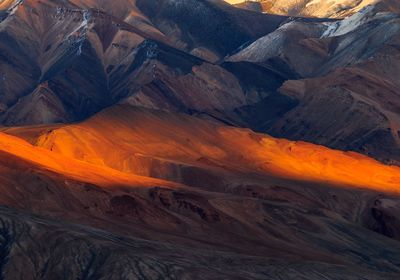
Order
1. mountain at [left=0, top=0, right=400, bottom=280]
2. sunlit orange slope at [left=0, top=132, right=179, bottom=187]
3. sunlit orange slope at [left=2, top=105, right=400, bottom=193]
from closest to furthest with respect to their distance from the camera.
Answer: mountain at [left=0, top=0, right=400, bottom=280]
sunlit orange slope at [left=0, top=132, right=179, bottom=187]
sunlit orange slope at [left=2, top=105, right=400, bottom=193]

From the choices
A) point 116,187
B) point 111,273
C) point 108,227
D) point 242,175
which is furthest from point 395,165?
point 111,273

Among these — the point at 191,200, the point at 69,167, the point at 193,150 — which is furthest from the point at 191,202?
the point at 193,150

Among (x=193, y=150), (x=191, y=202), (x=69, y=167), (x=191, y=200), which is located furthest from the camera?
(x=193, y=150)

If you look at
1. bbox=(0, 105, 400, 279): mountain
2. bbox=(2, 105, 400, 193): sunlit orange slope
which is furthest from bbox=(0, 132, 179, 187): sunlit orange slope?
bbox=(2, 105, 400, 193): sunlit orange slope

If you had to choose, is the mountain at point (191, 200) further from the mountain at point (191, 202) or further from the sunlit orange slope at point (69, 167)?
the sunlit orange slope at point (69, 167)

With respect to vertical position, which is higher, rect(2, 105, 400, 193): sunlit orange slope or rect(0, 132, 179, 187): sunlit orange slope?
rect(0, 132, 179, 187): sunlit orange slope

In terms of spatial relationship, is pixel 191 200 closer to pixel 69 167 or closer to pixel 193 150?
pixel 69 167

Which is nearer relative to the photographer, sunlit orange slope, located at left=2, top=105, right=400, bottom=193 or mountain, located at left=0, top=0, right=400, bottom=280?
mountain, located at left=0, top=0, right=400, bottom=280

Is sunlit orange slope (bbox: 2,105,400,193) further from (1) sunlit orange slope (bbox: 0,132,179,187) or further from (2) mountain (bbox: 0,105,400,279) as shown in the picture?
(1) sunlit orange slope (bbox: 0,132,179,187)
